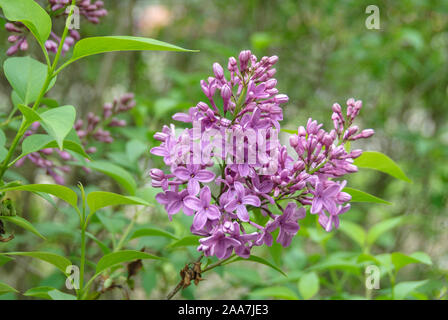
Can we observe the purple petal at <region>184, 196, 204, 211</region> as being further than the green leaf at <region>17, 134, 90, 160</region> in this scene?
No

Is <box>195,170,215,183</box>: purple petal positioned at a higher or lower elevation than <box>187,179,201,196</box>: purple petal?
higher

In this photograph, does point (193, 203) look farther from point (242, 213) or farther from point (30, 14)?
point (30, 14)

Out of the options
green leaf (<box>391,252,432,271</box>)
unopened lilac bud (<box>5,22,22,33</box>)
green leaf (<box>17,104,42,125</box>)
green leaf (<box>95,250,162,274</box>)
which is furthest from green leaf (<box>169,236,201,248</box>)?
unopened lilac bud (<box>5,22,22,33</box>)

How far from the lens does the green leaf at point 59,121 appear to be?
2.75 ft

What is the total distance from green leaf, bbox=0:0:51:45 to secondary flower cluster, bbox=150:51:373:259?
1.13ft

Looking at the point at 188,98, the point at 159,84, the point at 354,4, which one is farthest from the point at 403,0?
the point at 159,84

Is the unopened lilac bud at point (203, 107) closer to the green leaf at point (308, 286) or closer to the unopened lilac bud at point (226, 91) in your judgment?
the unopened lilac bud at point (226, 91)

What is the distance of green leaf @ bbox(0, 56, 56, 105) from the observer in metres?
1.14

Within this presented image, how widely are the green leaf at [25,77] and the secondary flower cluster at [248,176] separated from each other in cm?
38

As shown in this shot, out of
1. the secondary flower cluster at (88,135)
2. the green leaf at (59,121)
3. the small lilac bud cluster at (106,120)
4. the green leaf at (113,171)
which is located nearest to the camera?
the green leaf at (59,121)

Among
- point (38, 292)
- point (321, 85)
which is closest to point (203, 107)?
point (38, 292)

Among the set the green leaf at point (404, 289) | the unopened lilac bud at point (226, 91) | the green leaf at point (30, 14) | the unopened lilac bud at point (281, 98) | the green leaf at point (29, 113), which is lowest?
the green leaf at point (404, 289)

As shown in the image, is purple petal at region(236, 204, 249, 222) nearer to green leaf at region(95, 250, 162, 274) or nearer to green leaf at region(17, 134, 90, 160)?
green leaf at region(95, 250, 162, 274)

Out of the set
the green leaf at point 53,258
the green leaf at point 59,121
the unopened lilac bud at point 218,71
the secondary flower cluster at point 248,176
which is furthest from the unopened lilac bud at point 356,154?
the green leaf at point 53,258
